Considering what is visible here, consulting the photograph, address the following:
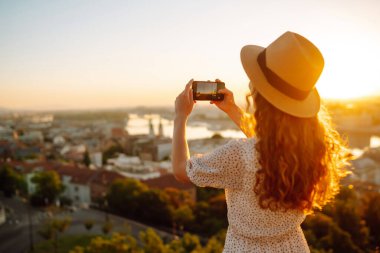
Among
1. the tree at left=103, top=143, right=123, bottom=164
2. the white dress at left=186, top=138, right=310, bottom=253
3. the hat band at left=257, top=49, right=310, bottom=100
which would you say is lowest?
the tree at left=103, top=143, right=123, bottom=164

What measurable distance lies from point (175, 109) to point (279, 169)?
0.28 m

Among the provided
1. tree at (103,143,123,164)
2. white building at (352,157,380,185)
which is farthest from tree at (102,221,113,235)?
tree at (103,143,123,164)

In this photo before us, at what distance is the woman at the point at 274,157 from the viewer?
68 centimetres

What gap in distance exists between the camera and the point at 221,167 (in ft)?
2.29

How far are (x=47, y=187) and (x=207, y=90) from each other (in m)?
14.7

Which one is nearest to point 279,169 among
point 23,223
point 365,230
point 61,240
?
point 365,230

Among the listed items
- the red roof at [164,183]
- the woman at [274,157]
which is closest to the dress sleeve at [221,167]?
the woman at [274,157]

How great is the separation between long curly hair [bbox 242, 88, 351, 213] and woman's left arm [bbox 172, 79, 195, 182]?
0.15 metres

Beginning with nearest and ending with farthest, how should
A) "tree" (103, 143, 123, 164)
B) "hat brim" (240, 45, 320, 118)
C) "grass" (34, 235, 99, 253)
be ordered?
"hat brim" (240, 45, 320, 118) → "grass" (34, 235, 99, 253) → "tree" (103, 143, 123, 164)

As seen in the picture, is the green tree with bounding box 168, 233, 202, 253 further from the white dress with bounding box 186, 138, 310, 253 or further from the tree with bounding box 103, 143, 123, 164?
the tree with bounding box 103, 143, 123, 164

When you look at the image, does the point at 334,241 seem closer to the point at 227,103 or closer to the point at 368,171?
the point at 227,103

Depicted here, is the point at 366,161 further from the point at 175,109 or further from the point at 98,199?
the point at 175,109

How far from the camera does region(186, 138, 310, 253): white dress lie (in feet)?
2.28

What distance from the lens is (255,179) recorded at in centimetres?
70
